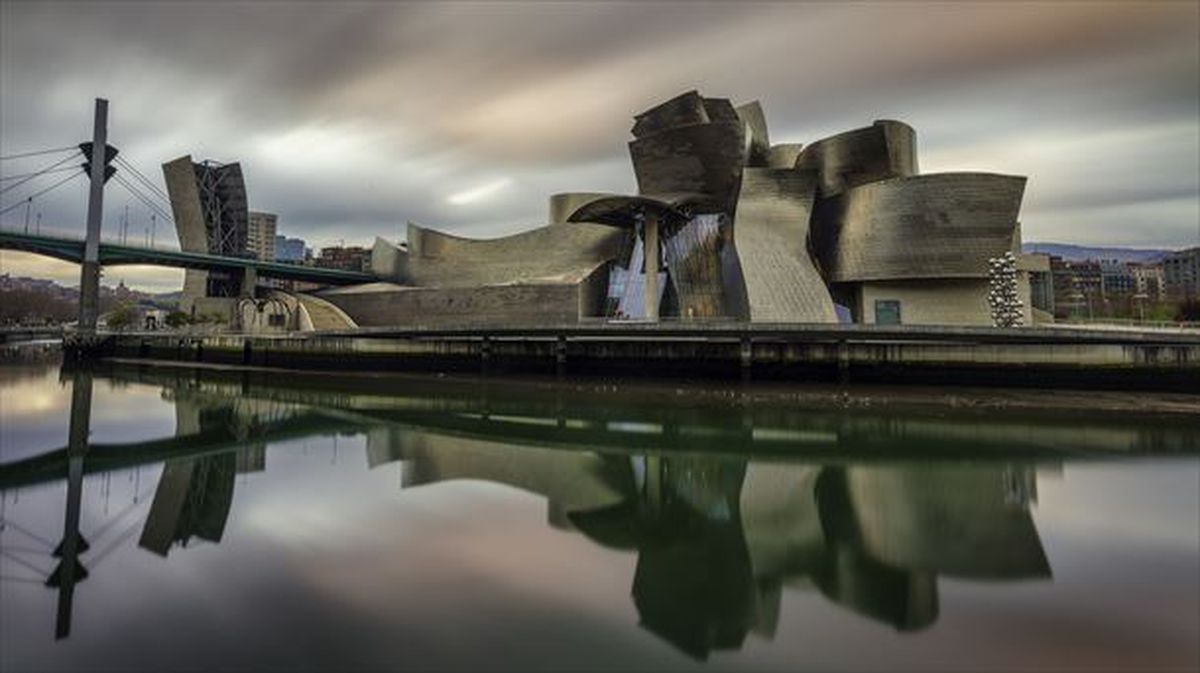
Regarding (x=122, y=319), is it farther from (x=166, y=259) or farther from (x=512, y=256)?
(x=512, y=256)

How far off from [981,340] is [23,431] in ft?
97.3

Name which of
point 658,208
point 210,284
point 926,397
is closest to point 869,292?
point 658,208

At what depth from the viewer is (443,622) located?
4.70m

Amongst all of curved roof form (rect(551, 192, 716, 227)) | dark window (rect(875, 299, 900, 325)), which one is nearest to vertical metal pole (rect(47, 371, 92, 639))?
curved roof form (rect(551, 192, 716, 227))

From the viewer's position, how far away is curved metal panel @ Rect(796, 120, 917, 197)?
36812mm

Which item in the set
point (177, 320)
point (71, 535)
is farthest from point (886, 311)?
point (177, 320)

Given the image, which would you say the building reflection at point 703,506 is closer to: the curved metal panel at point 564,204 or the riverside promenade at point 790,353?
the riverside promenade at point 790,353

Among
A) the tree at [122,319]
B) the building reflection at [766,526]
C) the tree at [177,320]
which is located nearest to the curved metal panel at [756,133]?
the building reflection at [766,526]

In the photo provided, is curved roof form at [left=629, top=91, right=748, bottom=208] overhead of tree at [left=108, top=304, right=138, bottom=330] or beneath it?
overhead

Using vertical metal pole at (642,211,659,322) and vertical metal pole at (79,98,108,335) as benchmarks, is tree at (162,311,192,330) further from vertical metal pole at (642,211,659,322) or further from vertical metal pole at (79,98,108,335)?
vertical metal pole at (642,211,659,322)

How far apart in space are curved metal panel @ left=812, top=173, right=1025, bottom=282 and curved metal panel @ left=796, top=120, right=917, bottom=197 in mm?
2072

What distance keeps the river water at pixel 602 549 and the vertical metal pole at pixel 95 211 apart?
39.0m

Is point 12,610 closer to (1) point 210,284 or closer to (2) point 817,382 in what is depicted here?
(2) point 817,382

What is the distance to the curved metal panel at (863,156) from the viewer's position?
36812mm
